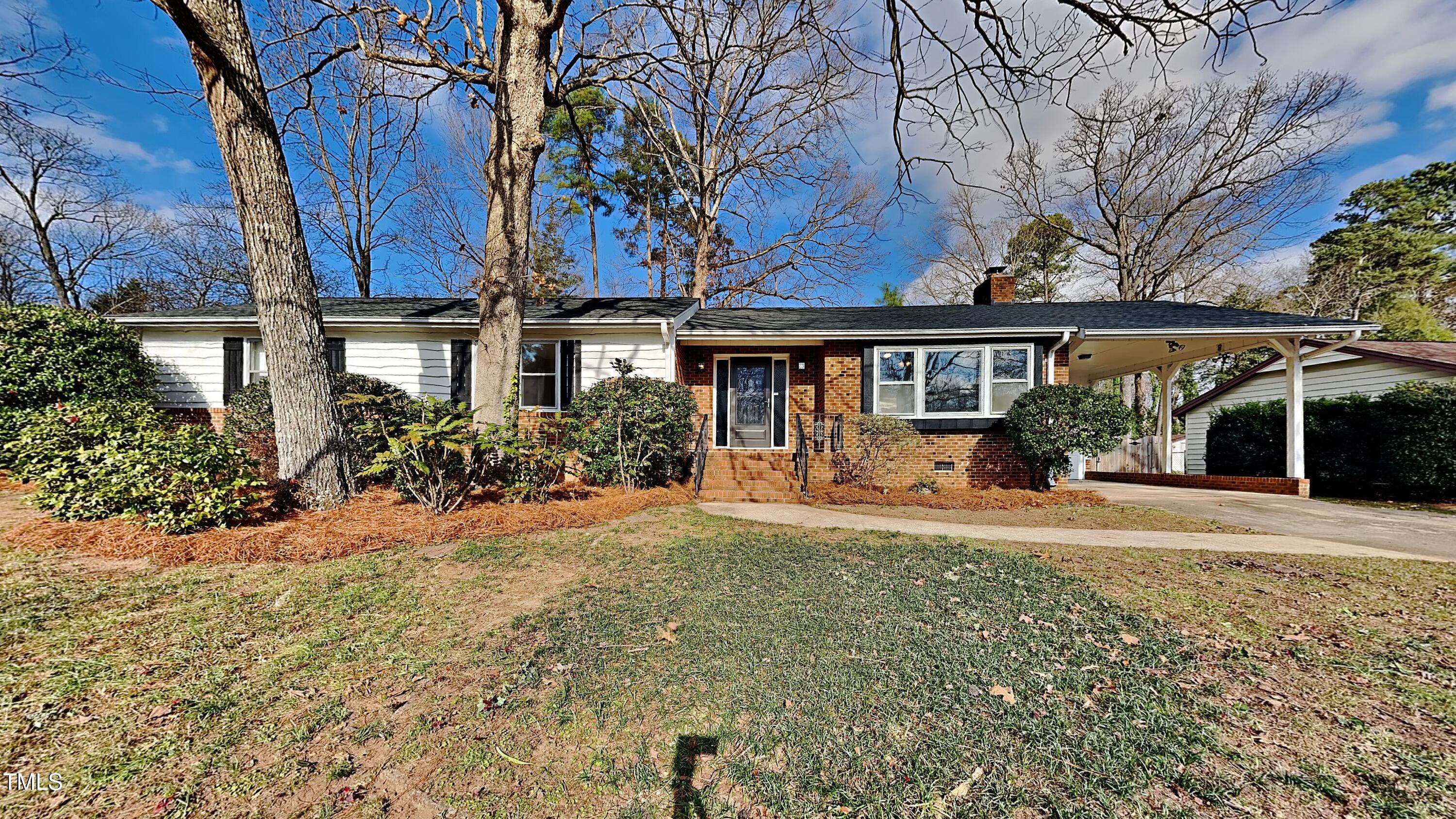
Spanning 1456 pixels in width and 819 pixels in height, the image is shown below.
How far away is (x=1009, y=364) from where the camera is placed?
8422 mm

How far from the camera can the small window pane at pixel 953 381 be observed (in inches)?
333

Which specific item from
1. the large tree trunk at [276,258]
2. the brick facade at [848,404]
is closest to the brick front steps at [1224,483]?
the brick facade at [848,404]

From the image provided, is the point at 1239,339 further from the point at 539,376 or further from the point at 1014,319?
the point at 539,376

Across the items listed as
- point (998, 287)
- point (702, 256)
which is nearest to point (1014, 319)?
point (998, 287)

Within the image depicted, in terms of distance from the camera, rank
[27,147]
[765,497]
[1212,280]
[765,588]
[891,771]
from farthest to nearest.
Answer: [1212,280] < [27,147] < [765,497] < [765,588] < [891,771]

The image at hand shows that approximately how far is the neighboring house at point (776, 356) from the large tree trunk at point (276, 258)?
3.45 m

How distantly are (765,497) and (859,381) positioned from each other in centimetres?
314

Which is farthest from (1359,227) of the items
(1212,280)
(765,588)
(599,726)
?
(599,726)

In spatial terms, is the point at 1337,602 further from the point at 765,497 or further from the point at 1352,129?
the point at 1352,129

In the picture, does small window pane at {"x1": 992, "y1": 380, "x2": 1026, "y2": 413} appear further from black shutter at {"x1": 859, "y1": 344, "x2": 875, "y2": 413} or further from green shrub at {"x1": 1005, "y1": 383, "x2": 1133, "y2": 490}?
black shutter at {"x1": 859, "y1": 344, "x2": 875, "y2": 413}

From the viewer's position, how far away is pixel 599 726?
1.94 metres

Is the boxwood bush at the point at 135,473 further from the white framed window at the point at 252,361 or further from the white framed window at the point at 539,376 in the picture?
the white framed window at the point at 252,361

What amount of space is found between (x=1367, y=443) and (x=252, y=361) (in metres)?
21.1

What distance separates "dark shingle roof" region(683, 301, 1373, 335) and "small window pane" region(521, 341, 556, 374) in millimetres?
2630
